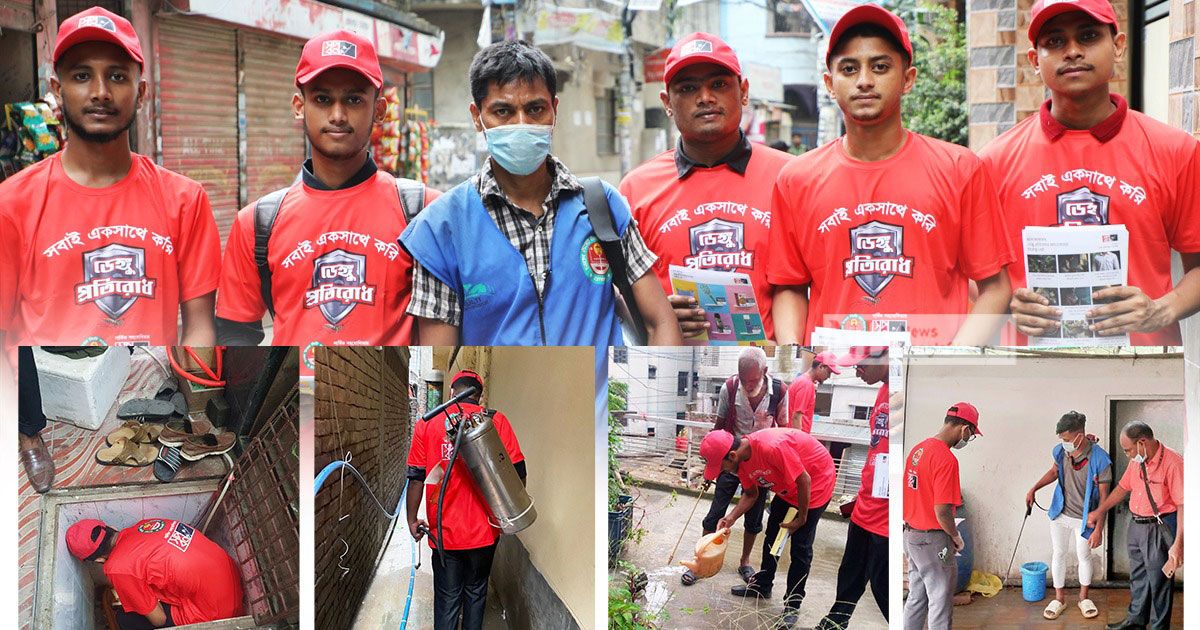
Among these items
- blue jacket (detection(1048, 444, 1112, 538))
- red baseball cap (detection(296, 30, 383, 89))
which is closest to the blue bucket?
blue jacket (detection(1048, 444, 1112, 538))

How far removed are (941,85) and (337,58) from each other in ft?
32.8

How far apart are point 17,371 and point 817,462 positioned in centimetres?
201

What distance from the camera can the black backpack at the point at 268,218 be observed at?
3.36 metres

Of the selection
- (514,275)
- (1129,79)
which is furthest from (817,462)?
(1129,79)

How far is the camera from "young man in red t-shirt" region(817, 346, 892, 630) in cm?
308

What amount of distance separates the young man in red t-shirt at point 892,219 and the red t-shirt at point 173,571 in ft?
5.38

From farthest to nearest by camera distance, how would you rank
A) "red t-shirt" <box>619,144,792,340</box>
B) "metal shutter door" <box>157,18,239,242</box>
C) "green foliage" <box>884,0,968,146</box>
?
1. "green foliage" <box>884,0,968,146</box>
2. "metal shutter door" <box>157,18,239,242</box>
3. "red t-shirt" <box>619,144,792,340</box>

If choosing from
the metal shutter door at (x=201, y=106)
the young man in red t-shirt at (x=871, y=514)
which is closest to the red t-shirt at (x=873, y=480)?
the young man in red t-shirt at (x=871, y=514)

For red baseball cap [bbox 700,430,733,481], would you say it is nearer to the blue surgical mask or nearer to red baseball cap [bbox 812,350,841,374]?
red baseball cap [bbox 812,350,841,374]

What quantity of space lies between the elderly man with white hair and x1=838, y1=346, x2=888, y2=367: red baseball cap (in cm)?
17

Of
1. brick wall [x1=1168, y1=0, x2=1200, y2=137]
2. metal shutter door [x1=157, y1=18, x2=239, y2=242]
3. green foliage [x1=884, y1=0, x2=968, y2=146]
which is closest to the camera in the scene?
brick wall [x1=1168, y1=0, x2=1200, y2=137]

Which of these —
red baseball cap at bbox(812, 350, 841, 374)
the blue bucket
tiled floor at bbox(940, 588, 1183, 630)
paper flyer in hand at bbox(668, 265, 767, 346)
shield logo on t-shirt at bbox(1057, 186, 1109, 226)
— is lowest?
tiled floor at bbox(940, 588, 1183, 630)

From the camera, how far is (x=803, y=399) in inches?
122

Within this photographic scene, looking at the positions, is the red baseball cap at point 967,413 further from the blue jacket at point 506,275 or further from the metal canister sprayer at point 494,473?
the metal canister sprayer at point 494,473
